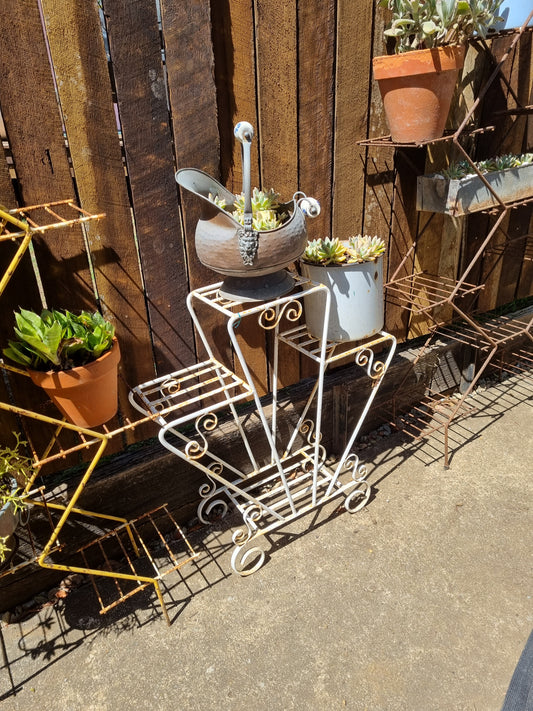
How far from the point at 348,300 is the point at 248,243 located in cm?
64

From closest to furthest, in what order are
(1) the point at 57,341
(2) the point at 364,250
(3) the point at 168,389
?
(1) the point at 57,341
(2) the point at 364,250
(3) the point at 168,389

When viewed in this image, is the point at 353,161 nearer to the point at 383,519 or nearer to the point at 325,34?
the point at 325,34

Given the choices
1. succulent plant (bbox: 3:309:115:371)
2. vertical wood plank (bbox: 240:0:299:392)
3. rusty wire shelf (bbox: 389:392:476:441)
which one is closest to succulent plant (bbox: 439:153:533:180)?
Answer: vertical wood plank (bbox: 240:0:299:392)

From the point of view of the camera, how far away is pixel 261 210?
1.90 metres

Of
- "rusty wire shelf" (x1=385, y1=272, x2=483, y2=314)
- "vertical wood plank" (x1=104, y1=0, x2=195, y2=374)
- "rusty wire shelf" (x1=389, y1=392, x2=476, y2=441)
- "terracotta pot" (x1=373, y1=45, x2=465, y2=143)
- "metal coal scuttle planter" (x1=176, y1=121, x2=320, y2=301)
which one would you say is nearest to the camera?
"metal coal scuttle planter" (x1=176, y1=121, x2=320, y2=301)

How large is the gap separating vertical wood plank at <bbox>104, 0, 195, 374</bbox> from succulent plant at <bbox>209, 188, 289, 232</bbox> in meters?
0.28

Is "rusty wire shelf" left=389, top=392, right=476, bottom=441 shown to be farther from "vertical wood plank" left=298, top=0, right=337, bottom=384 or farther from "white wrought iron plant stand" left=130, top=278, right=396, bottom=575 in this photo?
"vertical wood plank" left=298, top=0, right=337, bottom=384

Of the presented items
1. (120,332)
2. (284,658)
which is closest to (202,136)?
(120,332)

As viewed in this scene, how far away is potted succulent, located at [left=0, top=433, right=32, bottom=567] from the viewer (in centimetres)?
159

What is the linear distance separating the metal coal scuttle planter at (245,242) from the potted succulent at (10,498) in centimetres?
93

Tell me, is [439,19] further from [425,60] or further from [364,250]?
[364,250]

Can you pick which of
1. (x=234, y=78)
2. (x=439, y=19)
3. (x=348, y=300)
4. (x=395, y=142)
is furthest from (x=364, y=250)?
(x=439, y=19)

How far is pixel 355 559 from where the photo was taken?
2.34 m

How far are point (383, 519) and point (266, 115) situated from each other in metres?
1.99
